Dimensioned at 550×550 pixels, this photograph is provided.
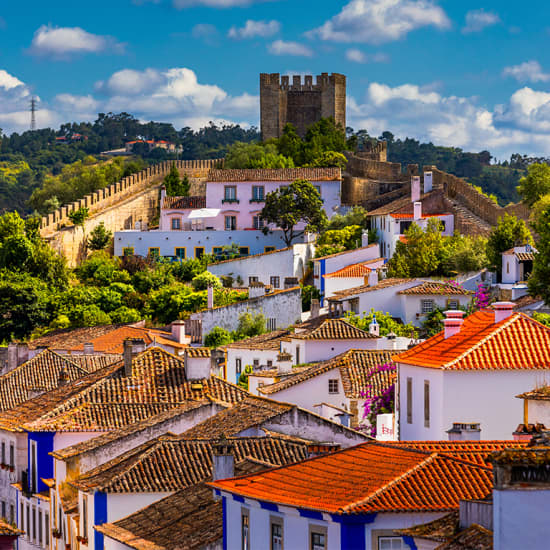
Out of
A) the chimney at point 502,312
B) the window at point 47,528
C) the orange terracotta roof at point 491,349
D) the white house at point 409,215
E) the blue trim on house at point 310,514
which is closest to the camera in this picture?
the blue trim on house at point 310,514

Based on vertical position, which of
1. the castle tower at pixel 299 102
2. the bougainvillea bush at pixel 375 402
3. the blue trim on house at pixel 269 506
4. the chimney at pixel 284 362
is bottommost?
the chimney at pixel 284 362

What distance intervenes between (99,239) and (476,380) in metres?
60.7

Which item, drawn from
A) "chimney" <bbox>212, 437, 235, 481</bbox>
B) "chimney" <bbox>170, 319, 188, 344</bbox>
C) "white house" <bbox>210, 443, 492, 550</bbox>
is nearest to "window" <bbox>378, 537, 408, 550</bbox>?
"white house" <bbox>210, 443, 492, 550</bbox>

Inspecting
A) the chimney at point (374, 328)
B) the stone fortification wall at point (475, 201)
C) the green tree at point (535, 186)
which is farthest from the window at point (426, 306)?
the green tree at point (535, 186)

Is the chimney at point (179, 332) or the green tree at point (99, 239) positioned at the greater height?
the green tree at point (99, 239)

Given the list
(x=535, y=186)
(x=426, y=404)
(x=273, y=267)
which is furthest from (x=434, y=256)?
(x=426, y=404)

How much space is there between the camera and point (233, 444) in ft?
82.7

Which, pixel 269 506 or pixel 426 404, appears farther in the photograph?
pixel 426 404

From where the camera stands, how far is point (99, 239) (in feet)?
284

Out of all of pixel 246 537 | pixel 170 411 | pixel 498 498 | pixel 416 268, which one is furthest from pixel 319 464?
pixel 416 268

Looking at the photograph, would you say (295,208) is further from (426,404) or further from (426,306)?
(426,404)

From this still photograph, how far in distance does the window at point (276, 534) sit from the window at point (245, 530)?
736mm

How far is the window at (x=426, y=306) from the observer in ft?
183

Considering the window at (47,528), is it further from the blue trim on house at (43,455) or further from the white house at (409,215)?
the white house at (409,215)
